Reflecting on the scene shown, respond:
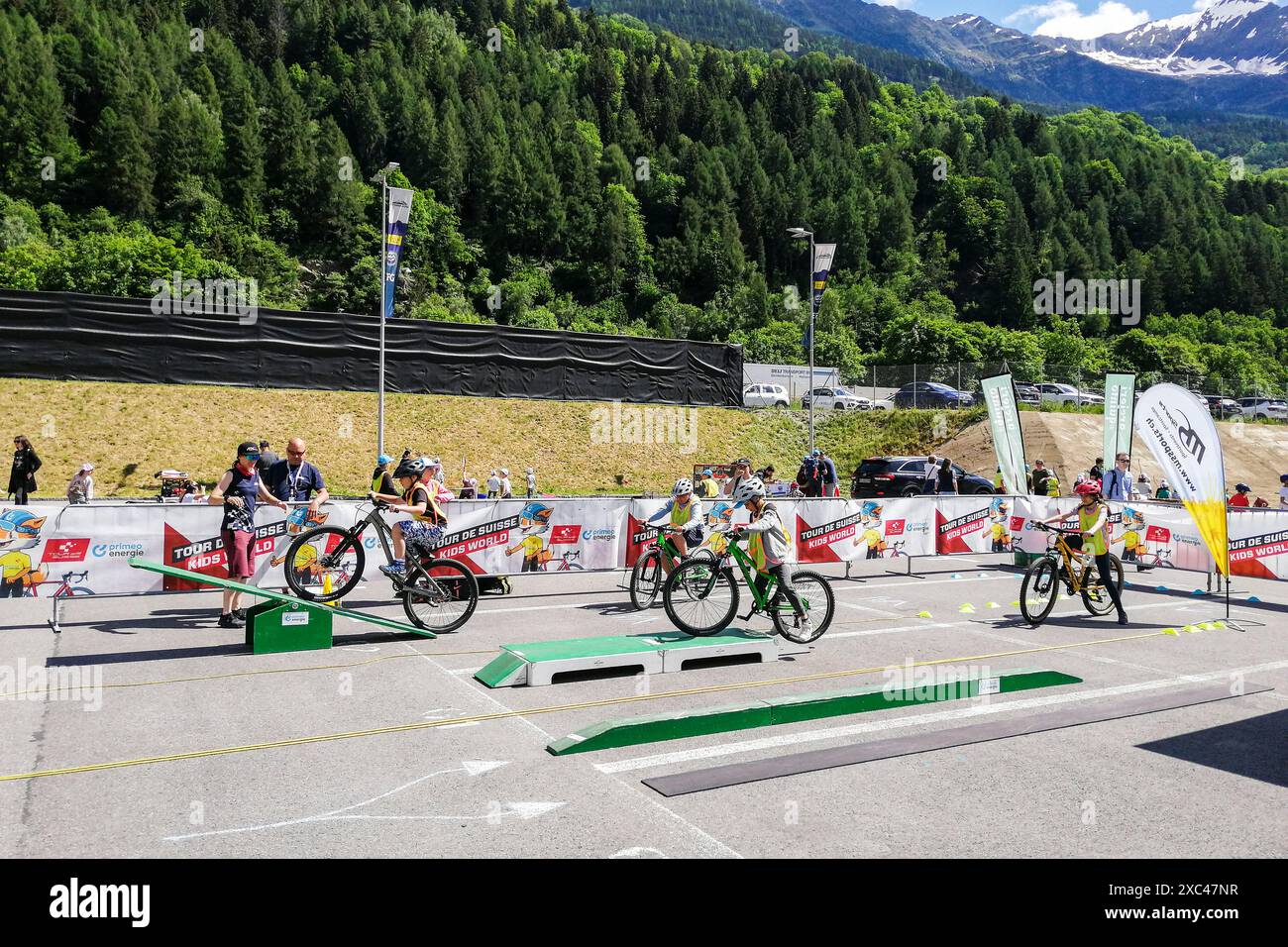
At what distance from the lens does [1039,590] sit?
1223 centimetres

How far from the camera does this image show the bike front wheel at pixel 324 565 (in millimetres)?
10906

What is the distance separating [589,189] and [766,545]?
12045 cm

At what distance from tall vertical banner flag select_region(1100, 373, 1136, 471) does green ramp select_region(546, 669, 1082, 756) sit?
671 inches

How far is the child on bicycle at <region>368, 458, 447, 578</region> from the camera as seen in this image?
10633mm

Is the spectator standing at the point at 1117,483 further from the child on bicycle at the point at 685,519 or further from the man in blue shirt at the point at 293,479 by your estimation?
the man in blue shirt at the point at 293,479

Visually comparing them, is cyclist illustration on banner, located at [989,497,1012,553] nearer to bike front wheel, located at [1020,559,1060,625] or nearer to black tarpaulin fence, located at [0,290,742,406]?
bike front wheel, located at [1020,559,1060,625]

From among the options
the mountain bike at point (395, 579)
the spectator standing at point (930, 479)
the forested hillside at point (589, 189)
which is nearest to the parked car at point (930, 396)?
the spectator standing at point (930, 479)

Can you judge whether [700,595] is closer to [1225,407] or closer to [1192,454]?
[1192,454]

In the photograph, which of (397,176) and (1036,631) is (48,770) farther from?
(397,176)

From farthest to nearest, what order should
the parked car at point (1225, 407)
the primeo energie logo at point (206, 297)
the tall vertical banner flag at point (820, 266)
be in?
the parked car at point (1225, 407), the tall vertical banner flag at point (820, 266), the primeo energie logo at point (206, 297)
